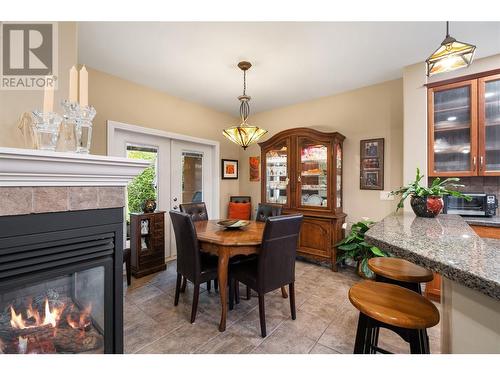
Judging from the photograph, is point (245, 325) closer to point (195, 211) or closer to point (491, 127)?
point (195, 211)

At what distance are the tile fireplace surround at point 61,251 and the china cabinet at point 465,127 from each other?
116 inches

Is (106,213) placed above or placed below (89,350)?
above

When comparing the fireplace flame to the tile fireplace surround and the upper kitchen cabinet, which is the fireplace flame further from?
the upper kitchen cabinet

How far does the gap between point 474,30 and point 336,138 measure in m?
1.57

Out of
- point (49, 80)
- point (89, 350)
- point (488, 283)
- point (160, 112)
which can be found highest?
point (160, 112)

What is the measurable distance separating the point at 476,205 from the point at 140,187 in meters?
4.02

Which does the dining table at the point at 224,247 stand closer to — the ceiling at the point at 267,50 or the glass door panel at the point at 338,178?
the glass door panel at the point at 338,178

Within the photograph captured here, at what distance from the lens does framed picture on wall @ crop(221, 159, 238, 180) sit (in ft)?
14.1

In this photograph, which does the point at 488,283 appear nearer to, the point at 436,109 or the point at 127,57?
the point at 436,109

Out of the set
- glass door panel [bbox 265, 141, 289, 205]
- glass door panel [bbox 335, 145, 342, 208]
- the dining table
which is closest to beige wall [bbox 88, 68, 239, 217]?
glass door panel [bbox 265, 141, 289, 205]

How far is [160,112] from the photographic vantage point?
130 inches

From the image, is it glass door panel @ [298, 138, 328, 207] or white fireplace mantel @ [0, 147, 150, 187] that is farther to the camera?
glass door panel @ [298, 138, 328, 207]

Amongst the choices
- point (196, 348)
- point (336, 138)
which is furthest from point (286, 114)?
point (196, 348)
